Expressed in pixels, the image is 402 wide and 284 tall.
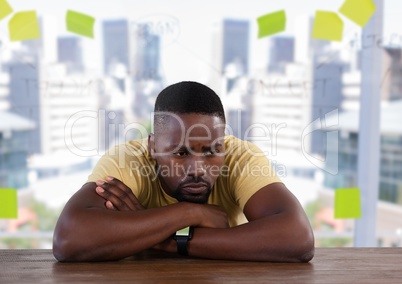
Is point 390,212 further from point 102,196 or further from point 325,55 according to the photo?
point 102,196

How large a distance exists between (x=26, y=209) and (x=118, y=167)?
1.26 meters

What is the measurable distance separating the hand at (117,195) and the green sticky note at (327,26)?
136cm

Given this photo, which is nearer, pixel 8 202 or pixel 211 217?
pixel 211 217

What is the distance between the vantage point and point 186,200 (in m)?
1.09

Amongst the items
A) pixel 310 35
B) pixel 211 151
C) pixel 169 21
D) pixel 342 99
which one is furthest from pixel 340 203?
pixel 211 151

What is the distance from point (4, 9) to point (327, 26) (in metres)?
1.38

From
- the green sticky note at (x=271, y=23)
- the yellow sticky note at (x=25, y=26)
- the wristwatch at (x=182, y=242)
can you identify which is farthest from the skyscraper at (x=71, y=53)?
the wristwatch at (x=182, y=242)

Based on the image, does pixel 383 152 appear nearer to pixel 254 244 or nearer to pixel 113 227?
pixel 254 244

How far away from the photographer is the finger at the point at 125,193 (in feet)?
3.49

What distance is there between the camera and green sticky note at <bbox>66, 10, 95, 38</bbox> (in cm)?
212

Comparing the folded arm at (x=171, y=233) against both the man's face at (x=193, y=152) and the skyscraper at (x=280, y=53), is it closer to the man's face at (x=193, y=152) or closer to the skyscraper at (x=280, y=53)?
the man's face at (x=193, y=152)

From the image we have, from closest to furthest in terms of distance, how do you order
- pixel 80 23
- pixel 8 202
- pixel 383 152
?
pixel 8 202 → pixel 80 23 → pixel 383 152

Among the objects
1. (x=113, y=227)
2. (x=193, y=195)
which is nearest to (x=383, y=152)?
(x=193, y=195)

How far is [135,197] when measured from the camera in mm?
1094
